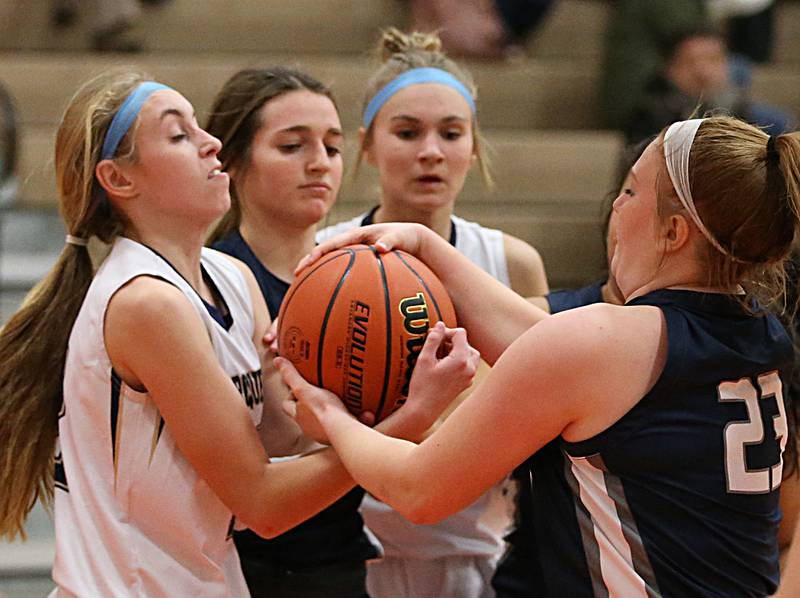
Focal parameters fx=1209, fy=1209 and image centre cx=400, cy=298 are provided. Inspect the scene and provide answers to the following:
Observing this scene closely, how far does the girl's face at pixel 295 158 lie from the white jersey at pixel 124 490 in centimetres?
57

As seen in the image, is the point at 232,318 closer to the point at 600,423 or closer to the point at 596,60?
the point at 600,423

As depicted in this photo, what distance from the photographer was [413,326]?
2.26m

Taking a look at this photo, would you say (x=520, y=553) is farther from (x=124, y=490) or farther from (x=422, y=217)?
(x=422, y=217)

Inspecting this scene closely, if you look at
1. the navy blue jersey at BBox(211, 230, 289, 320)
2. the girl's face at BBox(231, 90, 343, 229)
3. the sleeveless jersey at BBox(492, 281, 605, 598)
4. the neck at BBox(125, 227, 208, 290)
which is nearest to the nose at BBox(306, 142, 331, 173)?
the girl's face at BBox(231, 90, 343, 229)

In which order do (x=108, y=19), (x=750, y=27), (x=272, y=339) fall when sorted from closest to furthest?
1. (x=272, y=339)
2. (x=108, y=19)
3. (x=750, y=27)

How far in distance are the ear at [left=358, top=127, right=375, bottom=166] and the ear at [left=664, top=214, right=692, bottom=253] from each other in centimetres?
142

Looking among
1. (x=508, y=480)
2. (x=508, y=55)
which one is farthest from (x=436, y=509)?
(x=508, y=55)

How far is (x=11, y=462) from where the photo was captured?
2506mm

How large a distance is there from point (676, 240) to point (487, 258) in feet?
3.98

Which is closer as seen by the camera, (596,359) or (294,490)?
(596,359)

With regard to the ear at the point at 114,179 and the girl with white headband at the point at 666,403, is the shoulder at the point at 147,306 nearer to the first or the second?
the ear at the point at 114,179

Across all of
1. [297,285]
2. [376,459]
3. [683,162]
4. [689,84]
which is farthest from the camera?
[689,84]

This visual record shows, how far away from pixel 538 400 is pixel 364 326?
0.46m

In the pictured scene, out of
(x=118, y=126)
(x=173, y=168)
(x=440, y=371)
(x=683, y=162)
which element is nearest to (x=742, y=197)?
(x=683, y=162)
